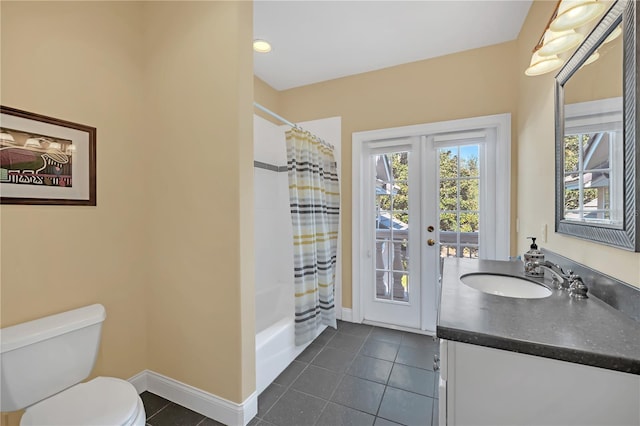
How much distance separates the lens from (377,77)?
9.14 feet

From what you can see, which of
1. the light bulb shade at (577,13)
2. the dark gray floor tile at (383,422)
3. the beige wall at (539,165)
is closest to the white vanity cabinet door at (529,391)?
the beige wall at (539,165)

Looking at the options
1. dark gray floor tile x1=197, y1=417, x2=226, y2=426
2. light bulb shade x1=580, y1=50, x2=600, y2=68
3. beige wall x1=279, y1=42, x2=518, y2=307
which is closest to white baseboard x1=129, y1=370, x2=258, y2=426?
dark gray floor tile x1=197, y1=417, x2=226, y2=426

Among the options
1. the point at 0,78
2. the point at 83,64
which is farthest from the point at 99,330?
the point at 83,64

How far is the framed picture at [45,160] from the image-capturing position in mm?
1270

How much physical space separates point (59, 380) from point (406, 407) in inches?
73.4

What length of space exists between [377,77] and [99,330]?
3.01 meters

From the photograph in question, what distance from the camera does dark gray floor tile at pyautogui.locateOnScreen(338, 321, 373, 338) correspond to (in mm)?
2674

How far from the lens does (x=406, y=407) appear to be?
169cm

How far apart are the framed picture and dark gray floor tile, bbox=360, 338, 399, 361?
2282 millimetres

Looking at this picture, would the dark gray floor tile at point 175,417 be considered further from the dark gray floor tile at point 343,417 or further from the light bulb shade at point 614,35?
the light bulb shade at point 614,35

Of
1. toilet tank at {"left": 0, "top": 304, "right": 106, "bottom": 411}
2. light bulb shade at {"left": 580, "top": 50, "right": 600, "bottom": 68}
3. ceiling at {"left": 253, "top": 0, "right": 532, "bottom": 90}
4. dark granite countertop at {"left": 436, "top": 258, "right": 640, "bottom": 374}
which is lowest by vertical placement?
toilet tank at {"left": 0, "top": 304, "right": 106, "bottom": 411}

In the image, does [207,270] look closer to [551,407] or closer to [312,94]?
[551,407]

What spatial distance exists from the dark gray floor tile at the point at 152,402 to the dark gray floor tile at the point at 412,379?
4.91 ft

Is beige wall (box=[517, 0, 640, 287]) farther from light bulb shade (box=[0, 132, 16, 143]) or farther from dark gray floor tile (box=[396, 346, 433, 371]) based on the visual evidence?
light bulb shade (box=[0, 132, 16, 143])
